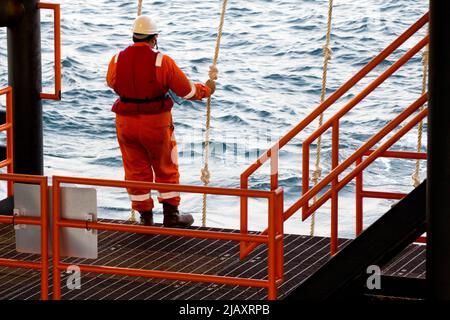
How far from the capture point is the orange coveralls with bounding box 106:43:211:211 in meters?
9.13

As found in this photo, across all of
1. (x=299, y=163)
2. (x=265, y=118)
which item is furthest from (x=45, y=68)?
(x=299, y=163)

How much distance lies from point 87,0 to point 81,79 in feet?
29.7

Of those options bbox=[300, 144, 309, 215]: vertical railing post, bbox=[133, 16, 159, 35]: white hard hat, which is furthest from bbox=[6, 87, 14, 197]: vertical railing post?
bbox=[300, 144, 309, 215]: vertical railing post

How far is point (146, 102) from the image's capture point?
9.21m

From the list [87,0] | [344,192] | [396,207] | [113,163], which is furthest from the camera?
[87,0]

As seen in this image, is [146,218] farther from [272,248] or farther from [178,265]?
[272,248]

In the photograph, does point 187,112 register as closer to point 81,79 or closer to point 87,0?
point 81,79

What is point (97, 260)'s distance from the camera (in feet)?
29.3

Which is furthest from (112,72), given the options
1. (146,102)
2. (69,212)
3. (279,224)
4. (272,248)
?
(272,248)

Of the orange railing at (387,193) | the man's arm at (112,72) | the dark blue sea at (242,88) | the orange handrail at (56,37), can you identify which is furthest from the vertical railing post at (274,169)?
the dark blue sea at (242,88)

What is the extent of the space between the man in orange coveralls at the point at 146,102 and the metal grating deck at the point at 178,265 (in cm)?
51

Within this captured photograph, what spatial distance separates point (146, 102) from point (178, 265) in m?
1.35

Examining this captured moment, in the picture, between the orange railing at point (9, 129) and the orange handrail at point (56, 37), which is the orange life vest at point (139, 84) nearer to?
the orange handrail at point (56, 37)

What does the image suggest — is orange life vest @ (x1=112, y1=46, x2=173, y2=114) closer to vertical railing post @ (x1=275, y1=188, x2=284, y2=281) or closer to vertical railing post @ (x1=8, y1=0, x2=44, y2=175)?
vertical railing post @ (x1=8, y1=0, x2=44, y2=175)
